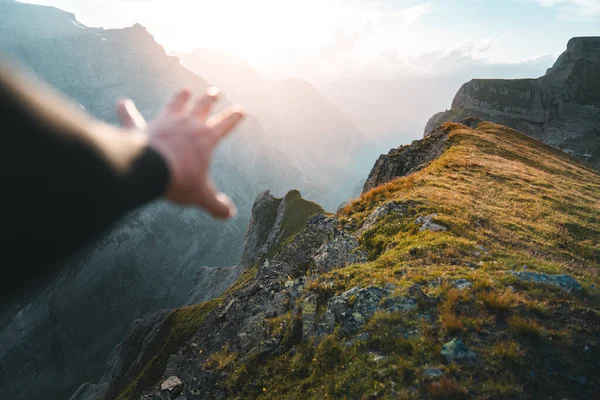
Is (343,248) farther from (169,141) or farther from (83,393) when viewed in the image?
(83,393)

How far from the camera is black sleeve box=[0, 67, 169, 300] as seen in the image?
9.07 feet

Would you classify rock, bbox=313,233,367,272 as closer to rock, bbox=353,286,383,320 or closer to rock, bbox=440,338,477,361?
rock, bbox=353,286,383,320

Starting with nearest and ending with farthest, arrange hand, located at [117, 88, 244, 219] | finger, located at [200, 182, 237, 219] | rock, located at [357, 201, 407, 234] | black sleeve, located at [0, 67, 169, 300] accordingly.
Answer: black sleeve, located at [0, 67, 169, 300] → hand, located at [117, 88, 244, 219] → finger, located at [200, 182, 237, 219] → rock, located at [357, 201, 407, 234]

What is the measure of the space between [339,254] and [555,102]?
19452cm

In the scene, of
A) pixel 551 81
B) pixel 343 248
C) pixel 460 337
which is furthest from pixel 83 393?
pixel 551 81

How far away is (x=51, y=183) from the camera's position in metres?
2.95

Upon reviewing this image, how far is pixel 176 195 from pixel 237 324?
1733cm

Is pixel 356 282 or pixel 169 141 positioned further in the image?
pixel 356 282

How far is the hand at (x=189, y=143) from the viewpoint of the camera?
4098 millimetres

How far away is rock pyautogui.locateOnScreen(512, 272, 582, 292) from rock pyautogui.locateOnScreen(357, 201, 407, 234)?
776 cm

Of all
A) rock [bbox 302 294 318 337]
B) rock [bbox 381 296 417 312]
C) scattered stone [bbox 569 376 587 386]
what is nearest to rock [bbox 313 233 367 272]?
rock [bbox 302 294 318 337]

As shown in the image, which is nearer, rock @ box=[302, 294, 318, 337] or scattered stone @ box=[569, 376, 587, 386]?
scattered stone @ box=[569, 376, 587, 386]

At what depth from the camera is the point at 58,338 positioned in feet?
651

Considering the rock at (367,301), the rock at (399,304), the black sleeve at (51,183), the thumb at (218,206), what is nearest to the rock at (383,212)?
the rock at (367,301)
